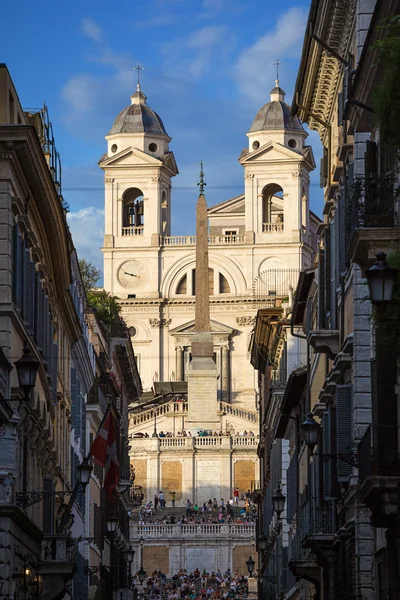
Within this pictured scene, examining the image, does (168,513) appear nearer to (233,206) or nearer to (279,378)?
(279,378)

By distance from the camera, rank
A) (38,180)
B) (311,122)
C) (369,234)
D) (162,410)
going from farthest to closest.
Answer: (162,410) < (311,122) < (38,180) < (369,234)

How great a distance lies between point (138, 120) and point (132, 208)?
811cm

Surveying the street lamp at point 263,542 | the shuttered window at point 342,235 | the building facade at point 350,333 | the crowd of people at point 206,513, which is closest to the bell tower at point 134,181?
the crowd of people at point 206,513

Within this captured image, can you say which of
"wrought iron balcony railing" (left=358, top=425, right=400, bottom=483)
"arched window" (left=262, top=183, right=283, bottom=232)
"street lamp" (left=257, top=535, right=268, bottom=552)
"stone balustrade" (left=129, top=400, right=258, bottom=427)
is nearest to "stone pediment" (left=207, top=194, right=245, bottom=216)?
"arched window" (left=262, top=183, right=283, bottom=232)

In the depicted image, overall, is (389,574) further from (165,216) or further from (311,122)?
(165,216)

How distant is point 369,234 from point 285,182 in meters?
144

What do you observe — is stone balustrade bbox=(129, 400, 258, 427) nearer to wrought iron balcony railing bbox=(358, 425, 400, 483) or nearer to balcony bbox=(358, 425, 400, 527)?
wrought iron balcony railing bbox=(358, 425, 400, 483)

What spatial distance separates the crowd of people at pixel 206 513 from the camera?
10612cm

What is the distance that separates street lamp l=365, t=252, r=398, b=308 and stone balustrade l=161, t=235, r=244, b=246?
147 meters

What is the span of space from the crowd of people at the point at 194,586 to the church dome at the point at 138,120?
77079mm

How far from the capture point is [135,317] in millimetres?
162125

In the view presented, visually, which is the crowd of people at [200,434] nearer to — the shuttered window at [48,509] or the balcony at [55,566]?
the shuttered window at [48,509]

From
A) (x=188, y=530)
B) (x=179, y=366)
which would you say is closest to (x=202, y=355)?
(x=179, y=366)

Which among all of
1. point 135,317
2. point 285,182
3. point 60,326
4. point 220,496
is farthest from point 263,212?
point 60,326
